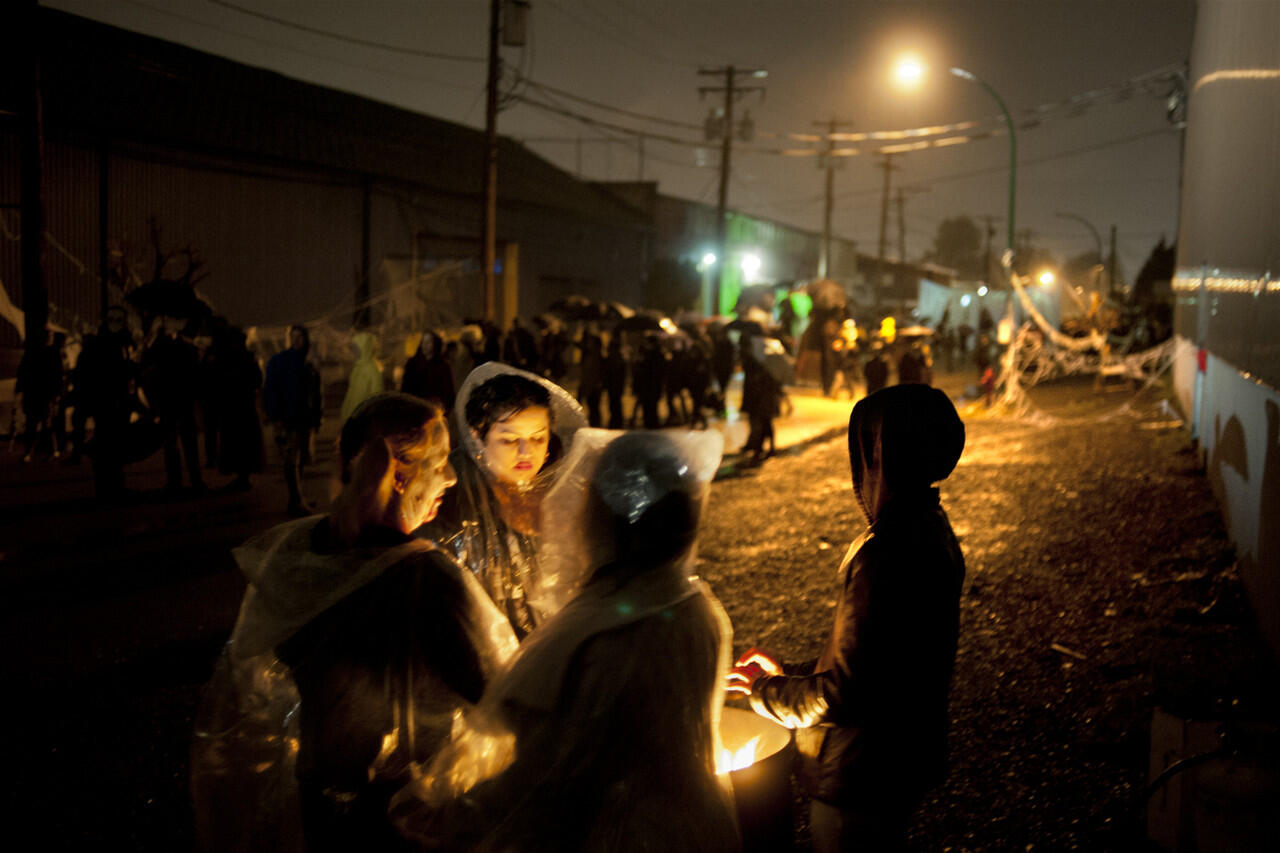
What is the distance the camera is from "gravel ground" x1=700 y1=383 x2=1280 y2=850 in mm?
4277

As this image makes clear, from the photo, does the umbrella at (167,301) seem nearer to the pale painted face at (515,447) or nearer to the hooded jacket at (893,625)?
the pale painted face at (515,447)

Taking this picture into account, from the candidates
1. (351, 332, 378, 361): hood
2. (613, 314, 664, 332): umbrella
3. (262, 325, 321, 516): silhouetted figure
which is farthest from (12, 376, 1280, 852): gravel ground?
(613, 314, 664, 332): umbrella

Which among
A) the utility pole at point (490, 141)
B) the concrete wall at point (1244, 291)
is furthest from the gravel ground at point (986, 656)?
the utility pole at point (490, 141)

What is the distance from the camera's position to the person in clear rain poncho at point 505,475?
3119 mm

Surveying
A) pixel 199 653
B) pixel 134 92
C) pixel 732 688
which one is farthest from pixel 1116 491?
pixel 134 92

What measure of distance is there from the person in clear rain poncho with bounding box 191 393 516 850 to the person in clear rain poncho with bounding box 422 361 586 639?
2.15ft

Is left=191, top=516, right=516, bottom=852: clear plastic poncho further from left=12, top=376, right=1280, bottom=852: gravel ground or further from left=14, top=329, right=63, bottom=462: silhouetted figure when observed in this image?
left=14, top=329, right=63, bottom=462: silhouetted figure

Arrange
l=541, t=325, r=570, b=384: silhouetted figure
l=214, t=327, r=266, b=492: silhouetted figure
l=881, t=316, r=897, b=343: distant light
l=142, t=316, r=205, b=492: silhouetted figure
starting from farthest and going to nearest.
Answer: l=881, t=316, r=897, b=343: distant light
l=541, t=325, r=570, b=384: silhouetted figure
l=142, t=316, r=205, b=492: silhouetted figure
l=214, t=327, r=266, b=492: silhouetted figure

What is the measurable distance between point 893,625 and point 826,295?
26837 millimetres

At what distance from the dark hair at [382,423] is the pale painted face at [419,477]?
0.03m

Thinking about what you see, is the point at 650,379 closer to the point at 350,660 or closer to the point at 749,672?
the point at 749,672

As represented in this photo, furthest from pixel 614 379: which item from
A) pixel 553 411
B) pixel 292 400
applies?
pixel 553 411

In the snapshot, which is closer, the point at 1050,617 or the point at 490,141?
the point at 1050,617

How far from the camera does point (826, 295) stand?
28.4m
